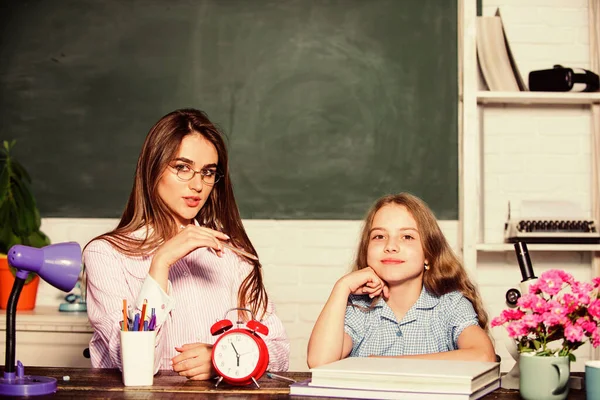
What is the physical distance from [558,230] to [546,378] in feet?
5.82

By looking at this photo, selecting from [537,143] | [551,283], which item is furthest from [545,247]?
[551,283]

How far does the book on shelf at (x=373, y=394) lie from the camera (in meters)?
1.44

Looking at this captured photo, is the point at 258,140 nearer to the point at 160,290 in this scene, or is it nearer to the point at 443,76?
the point at 443,76

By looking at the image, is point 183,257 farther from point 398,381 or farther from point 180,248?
point 398,381

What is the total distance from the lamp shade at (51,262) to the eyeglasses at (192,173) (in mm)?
640

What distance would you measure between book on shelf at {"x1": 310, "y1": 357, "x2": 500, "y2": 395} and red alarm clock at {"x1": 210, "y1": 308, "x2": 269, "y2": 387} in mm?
181

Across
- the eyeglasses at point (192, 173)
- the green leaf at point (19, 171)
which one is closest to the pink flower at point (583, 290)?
the eyeglasses at point (192, 173)

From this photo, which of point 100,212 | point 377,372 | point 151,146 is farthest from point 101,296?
point 100,212

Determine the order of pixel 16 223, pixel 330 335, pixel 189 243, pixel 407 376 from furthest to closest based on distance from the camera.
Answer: pixel 16 223 < pixel 330 335 < pixel 189 243 < pixel 407 376

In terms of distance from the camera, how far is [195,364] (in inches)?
70.2

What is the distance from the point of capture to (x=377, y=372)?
1.49 meters

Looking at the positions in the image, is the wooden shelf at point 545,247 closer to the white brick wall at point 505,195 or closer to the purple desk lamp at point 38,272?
the white brick wall at point 505,195

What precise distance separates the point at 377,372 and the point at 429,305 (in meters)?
0.78

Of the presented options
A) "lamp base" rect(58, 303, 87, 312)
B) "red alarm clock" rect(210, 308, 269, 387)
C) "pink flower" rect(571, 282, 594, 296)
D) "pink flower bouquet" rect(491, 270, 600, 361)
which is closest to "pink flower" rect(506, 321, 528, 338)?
"pink flower bouquet" rect(491, 270, 600, 361)
